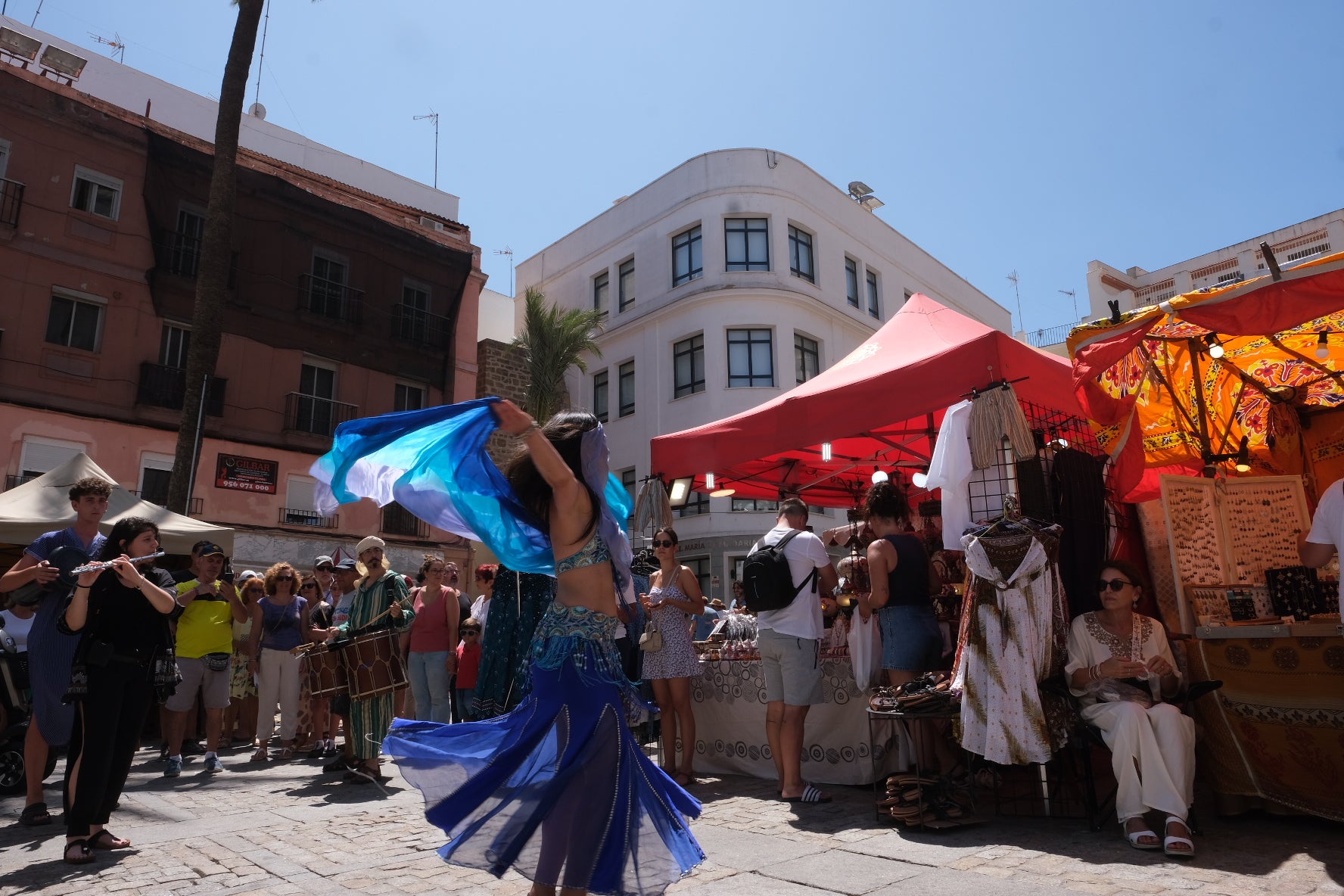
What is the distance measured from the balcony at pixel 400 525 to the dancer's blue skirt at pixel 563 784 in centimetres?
2090

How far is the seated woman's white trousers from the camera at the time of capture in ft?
13.4

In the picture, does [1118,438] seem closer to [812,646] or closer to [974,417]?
[974,417]

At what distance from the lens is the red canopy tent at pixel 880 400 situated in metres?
5.84

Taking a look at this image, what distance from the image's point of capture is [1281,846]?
398cm

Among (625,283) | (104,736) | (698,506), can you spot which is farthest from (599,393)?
(104,736)

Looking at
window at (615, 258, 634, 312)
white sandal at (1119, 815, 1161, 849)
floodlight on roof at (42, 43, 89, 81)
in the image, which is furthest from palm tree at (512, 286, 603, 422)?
Answer: white sandal at (1119, 815, 1161, 849)

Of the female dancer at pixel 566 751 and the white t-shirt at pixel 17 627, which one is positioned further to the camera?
the white t-shirt at pixel 17 627

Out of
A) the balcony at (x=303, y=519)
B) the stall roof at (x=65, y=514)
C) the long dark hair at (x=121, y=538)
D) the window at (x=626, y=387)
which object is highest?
the window at (x=626, y=387)

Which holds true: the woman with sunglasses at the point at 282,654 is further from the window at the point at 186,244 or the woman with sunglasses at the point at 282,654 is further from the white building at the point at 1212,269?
the white building at the point at 1212,269

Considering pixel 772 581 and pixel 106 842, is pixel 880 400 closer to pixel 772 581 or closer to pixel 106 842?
pixel 772 581

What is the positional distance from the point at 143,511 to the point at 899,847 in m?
8.87

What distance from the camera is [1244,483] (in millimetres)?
6445

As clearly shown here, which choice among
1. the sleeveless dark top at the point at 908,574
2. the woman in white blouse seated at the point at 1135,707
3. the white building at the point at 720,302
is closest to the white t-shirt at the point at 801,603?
the sleeveless dark top at the point at 908,574

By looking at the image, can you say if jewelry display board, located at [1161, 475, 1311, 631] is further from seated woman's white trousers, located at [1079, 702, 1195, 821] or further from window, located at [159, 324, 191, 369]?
window, located at [159, 324, 191, 369]
